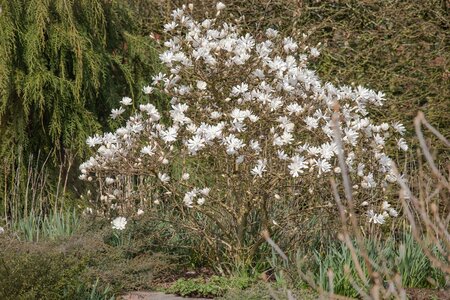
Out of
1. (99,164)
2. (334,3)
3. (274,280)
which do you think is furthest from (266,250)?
(334,3)

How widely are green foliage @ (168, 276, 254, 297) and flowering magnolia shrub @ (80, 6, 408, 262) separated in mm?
269

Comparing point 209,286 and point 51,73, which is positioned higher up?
point 51,73

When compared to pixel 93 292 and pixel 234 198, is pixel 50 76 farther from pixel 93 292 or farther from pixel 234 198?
pixel 93 292

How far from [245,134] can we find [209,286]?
0.86 m

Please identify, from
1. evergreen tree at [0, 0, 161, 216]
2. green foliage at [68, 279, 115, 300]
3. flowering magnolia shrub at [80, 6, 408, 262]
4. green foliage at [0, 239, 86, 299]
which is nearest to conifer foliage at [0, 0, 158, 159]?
evergreen tree at [0, 0, 161, 216]

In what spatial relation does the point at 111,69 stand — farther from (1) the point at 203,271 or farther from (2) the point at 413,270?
(2) the point at 413,270

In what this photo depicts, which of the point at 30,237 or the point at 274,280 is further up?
the point at 30,237

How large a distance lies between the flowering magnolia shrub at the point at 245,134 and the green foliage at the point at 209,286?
27cm

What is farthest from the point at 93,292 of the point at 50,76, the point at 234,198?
the point at 50,76

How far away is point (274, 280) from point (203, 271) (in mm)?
502

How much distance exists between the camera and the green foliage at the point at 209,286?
4602 mm

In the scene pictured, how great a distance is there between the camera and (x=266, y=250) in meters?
5.14

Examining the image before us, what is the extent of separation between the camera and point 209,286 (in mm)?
4652

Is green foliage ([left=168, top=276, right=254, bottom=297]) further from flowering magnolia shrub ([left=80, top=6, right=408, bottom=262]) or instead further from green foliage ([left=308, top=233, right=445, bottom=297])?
green foliage ([left=308, top=233, right=445, bottom=297])
